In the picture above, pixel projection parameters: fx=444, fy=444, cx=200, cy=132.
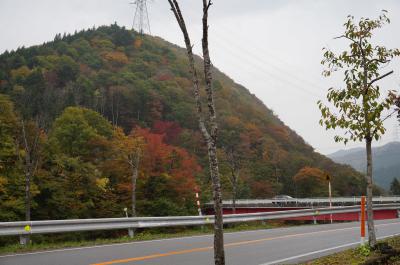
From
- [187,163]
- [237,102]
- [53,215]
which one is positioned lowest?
[53,215]

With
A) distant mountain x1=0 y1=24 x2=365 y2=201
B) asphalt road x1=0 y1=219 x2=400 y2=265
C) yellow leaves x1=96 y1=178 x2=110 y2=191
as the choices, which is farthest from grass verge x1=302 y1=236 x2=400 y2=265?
distant mountain x1=0 y1=24 x2=365 y2=201

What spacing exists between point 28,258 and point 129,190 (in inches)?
1105

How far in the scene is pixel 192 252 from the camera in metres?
10.3

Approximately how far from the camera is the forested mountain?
32.9 m

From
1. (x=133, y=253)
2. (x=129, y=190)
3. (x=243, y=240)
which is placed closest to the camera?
(x=133, y=253)

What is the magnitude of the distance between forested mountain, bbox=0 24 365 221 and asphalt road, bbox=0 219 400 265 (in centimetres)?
1308

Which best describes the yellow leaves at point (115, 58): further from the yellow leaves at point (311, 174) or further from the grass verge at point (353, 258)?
the grass verge at point (353, 258)

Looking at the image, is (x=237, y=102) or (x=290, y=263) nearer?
(x=290, y=263)

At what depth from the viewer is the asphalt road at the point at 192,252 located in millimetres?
8898

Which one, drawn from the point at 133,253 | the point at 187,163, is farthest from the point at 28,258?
the point at 187,163

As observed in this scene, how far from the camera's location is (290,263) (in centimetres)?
904

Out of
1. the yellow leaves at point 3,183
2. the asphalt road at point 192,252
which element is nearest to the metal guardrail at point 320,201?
the yellow leaves at point 3,183

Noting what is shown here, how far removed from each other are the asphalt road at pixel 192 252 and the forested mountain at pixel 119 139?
42.9ft

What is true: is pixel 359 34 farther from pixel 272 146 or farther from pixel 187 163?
pixel 272 146
